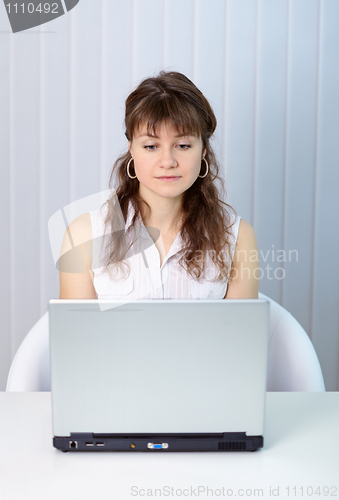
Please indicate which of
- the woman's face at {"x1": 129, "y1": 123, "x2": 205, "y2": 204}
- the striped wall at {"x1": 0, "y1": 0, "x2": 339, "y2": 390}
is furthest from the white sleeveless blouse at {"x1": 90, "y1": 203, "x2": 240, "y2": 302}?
the striped wall at {"x1": 0, "y1": 0, "x2": 339, "y2": 390}

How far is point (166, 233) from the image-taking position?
1624 millimetres

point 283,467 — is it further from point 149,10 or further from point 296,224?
point 149,10

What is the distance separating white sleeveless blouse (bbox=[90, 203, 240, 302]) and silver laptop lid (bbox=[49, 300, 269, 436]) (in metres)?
0.71

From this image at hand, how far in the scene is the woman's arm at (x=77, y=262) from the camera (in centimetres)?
154

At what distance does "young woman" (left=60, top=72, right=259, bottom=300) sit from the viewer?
145 centimetres

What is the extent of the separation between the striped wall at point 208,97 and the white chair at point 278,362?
80 cm

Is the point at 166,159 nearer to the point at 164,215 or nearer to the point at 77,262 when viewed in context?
the point at 164,215

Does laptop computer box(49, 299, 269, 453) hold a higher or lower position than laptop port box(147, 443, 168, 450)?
higher

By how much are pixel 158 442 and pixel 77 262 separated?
0.85 m

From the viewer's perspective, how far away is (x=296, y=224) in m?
2.32
